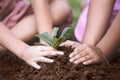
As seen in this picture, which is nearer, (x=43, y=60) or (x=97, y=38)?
(x=43, y=60)

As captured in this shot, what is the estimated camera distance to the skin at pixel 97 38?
→ 1095 mm

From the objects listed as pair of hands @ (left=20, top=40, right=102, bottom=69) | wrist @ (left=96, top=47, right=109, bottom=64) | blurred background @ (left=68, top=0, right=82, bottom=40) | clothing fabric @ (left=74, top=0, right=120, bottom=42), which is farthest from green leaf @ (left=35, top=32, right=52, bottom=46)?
blurred background @ (left=68, top=0, right=82, bottom=40)

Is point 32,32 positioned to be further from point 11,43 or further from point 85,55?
point 85,55

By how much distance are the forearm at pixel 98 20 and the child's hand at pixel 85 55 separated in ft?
0.35

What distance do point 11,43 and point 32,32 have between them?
0.19 m

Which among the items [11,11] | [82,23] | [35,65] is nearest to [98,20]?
[82,23]

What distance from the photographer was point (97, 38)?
1.24 m

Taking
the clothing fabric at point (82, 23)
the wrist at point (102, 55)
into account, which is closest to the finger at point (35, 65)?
the wrist at point (102, 55)

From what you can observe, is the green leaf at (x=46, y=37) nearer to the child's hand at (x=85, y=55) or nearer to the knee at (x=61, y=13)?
the child's hand at (x=85, y=55)

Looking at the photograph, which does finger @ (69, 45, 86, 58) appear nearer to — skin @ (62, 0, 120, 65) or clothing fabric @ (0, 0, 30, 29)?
skin @ (62, 0, 120, 65)

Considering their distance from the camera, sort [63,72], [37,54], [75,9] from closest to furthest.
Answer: [63,72]
[37,54]
[75,9]

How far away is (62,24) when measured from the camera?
149cm

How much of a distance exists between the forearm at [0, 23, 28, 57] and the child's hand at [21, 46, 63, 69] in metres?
0.05

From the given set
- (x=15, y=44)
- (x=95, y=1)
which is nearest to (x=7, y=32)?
(x=15, y=44)
